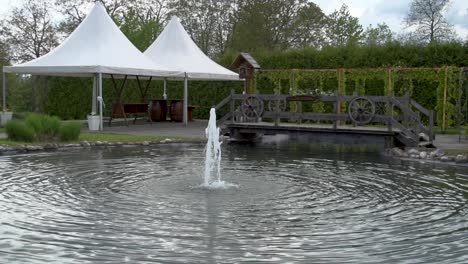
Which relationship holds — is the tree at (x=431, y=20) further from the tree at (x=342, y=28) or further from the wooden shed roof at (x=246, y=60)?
the wooden shed roof at (x=246, y=60)

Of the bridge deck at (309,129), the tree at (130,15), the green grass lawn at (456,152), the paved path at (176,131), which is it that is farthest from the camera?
the tree at (130,15)

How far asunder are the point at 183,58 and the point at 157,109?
6.62 feet

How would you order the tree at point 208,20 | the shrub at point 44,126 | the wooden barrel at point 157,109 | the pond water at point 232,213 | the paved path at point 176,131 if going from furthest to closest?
1. the tree at point 208,20
2. the wooden barrel at point 157,109
3. the paved path at point 176,131
4. the shrub at point 44,126
5. the pond water at point 232,213

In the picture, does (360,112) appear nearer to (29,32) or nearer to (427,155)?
(427,155)

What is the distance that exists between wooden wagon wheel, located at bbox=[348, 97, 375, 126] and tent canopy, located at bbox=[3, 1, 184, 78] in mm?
6747

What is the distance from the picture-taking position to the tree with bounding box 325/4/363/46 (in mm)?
36281

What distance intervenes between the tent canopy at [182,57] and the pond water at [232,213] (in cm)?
941

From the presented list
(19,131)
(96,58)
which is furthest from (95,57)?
(19,131)

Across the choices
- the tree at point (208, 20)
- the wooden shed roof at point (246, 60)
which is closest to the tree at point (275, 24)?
the tree at point (208, 20)

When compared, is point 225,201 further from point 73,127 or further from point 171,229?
point 73,127

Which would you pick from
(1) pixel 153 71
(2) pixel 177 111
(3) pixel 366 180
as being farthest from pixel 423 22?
(3) pixel 366 180

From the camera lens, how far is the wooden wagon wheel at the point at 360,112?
45.5 ft

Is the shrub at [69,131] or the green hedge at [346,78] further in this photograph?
the green hedge at [346,78]

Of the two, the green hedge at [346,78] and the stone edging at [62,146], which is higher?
the green hedge at [346,78]
